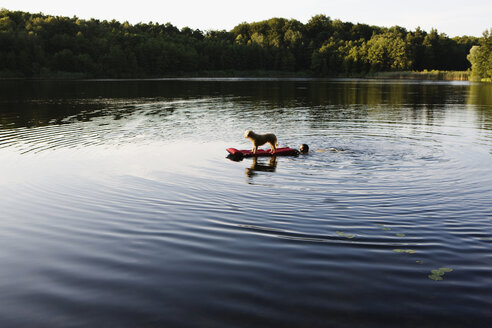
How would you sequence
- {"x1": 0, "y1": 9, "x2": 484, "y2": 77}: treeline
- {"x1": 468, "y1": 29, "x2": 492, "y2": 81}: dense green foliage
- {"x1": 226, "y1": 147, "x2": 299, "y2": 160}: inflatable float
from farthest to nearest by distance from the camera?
1. {"x1": 0, "y1": 9, "x2": 484, "y2": 77}: treeline
2. {"x1": 468, "y1": 29, "x2": 492, "y2": 81}: dense green foliage
3. {"x1": 226, "y1": 147, "x2": 299, "y2": 160}: inflatable float

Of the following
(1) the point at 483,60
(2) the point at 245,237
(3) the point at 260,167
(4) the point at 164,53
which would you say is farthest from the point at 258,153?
(4) the point at 164,53

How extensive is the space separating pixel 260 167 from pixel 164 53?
509 feet

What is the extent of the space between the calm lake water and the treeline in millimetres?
126353

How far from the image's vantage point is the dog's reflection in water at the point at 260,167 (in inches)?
576

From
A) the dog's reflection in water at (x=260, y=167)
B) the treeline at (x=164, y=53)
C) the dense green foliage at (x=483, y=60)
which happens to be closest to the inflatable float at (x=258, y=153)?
the dog's reflection in water at (x=260, y=167)

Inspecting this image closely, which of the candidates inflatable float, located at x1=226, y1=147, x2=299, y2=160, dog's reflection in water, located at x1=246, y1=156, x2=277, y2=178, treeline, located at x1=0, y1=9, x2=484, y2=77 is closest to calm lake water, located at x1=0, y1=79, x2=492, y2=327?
dog's reflection in water, located at x1=246, y1=156, x2=277, y2=178

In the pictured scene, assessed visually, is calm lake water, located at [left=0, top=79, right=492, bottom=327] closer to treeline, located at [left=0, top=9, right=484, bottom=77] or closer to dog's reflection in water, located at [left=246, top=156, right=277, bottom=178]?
dog's reflection in water, located at [left=246, top=156, right=277, bottom=178]

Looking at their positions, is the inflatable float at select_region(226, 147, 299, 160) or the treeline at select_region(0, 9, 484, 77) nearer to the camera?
the inflatable float at select_region(226, 147, 299, 160)

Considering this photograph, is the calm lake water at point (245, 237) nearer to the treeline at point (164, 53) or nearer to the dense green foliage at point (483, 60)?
the dense green foliage at point (483, 60)

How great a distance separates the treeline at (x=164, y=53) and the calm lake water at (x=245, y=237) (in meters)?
126

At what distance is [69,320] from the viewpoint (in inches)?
215

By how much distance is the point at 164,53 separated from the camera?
159125 mm

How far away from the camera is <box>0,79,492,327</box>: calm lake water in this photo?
5.70 meters

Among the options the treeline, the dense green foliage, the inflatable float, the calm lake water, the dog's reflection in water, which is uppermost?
the treeline
